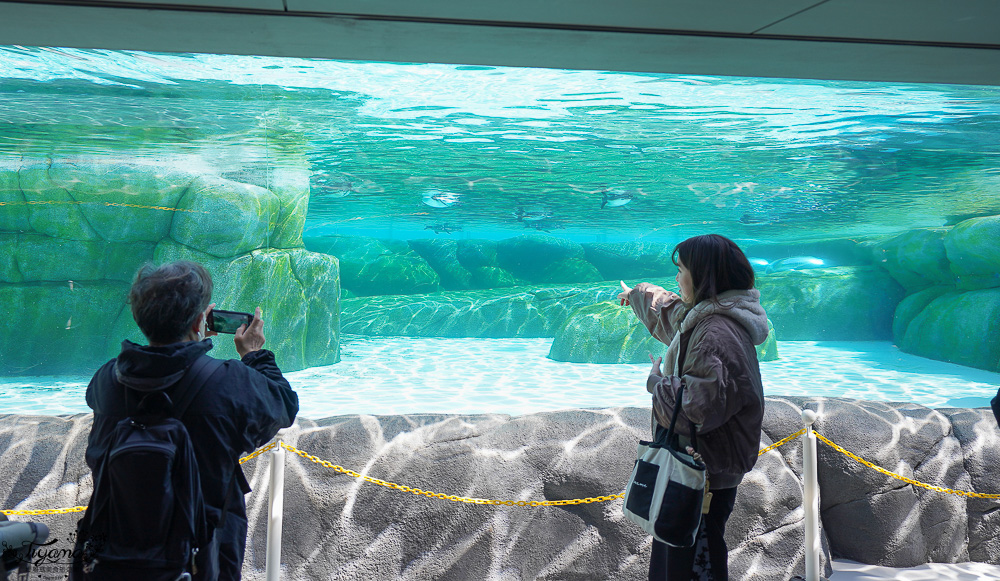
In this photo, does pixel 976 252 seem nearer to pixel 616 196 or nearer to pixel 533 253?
pixel 616 196

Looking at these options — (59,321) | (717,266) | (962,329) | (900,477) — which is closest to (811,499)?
(900,477)

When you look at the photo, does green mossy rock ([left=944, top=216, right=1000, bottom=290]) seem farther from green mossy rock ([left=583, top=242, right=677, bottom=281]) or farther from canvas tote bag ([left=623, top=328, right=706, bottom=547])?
green mossy rock ([left=583, top=242, right=677, bottom=281])

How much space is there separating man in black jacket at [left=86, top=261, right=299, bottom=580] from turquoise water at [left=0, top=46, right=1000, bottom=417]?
7.05m

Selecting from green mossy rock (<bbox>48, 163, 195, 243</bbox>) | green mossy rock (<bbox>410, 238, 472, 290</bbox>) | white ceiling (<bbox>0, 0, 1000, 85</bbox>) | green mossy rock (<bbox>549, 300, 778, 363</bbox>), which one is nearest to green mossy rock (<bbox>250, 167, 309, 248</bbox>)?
green mossy rock (<bbox>48, 163, 195, 243</bbox>)

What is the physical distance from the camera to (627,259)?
38.2 meters

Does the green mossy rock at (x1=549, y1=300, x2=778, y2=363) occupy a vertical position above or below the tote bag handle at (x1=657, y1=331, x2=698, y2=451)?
below

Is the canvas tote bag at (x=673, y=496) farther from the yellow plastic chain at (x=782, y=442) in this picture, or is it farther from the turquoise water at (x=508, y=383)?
the turquoise water at (x=508, y=383)

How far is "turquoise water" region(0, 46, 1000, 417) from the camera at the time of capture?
32.5 ft

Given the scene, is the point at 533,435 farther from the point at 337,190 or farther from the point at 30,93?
the point at 337,190

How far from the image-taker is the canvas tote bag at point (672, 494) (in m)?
2.59

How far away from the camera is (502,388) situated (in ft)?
40.3

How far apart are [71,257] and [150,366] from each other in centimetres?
1389

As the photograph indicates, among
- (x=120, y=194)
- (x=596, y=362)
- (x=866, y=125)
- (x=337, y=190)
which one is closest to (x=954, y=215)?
(x=866, y=125)

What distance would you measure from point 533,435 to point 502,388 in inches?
313
